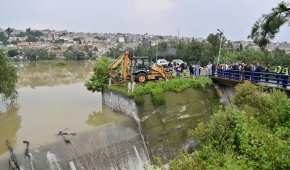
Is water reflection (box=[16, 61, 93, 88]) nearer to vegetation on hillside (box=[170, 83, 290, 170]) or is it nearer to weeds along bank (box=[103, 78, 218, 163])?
weeds along bank (box=[103, 78, 218, 163])

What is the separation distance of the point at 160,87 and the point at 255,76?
5.39m

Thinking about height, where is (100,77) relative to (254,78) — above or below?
below

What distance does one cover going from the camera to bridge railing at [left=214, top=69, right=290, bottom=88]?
18.4 m

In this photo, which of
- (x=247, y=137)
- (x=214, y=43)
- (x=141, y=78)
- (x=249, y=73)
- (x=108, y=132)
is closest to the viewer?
(x=247, y=137)

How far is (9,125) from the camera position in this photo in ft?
79.0

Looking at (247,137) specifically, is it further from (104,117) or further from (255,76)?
(104,117)

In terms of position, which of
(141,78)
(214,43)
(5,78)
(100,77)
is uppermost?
(214,43)

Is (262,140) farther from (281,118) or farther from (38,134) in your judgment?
(38,134)

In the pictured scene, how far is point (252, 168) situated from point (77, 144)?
833 centimetres

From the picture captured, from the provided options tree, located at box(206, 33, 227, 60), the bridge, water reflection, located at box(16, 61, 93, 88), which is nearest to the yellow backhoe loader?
the bridge

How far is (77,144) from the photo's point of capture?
16422 millimetres

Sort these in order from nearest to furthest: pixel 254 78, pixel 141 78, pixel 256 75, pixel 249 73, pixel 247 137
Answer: pixel 247 137 < pixel 256 75 < pixel 254 78 < pixel 249 73 < pixel 141 78

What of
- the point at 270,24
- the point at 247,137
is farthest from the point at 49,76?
the point at 247,137

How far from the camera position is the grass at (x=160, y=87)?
19.7 m
